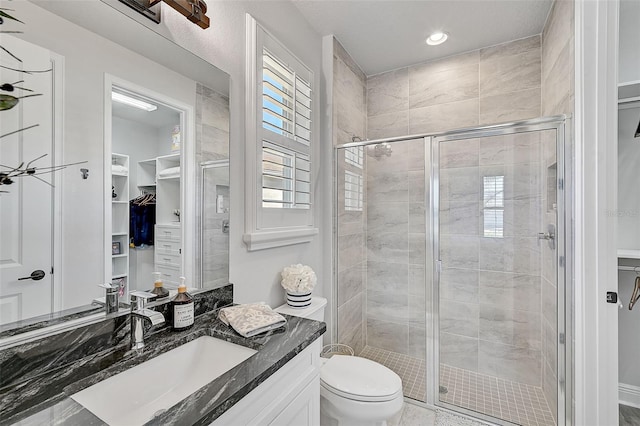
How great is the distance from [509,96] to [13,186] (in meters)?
2.81

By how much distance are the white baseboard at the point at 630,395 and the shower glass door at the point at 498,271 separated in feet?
1.86

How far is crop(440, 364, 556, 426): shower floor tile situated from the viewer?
5.56ft

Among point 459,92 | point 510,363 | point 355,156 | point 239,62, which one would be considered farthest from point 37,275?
point 459,92

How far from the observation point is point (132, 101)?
102cm

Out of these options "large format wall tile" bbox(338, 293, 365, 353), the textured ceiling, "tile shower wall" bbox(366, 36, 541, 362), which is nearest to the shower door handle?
"tile shower wall" bbox(366, 36, 541, 362)

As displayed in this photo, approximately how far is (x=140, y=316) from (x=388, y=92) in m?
2.57

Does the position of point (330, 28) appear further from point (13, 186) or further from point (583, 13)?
point (13, 186)

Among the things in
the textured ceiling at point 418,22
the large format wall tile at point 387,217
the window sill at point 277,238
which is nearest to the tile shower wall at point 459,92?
the textured ceiling at point 418,22

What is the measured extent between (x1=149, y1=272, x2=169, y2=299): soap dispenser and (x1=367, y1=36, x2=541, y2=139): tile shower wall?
2207mm

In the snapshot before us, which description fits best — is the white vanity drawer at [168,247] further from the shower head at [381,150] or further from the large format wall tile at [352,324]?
the shower head at [381,150]

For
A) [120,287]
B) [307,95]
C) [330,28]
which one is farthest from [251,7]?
[120,287]

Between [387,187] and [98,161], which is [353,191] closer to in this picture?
[387,187]

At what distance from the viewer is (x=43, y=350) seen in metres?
0.79

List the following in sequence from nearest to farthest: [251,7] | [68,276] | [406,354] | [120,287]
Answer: [68,276], [120,287], [251,7], [406,354]
